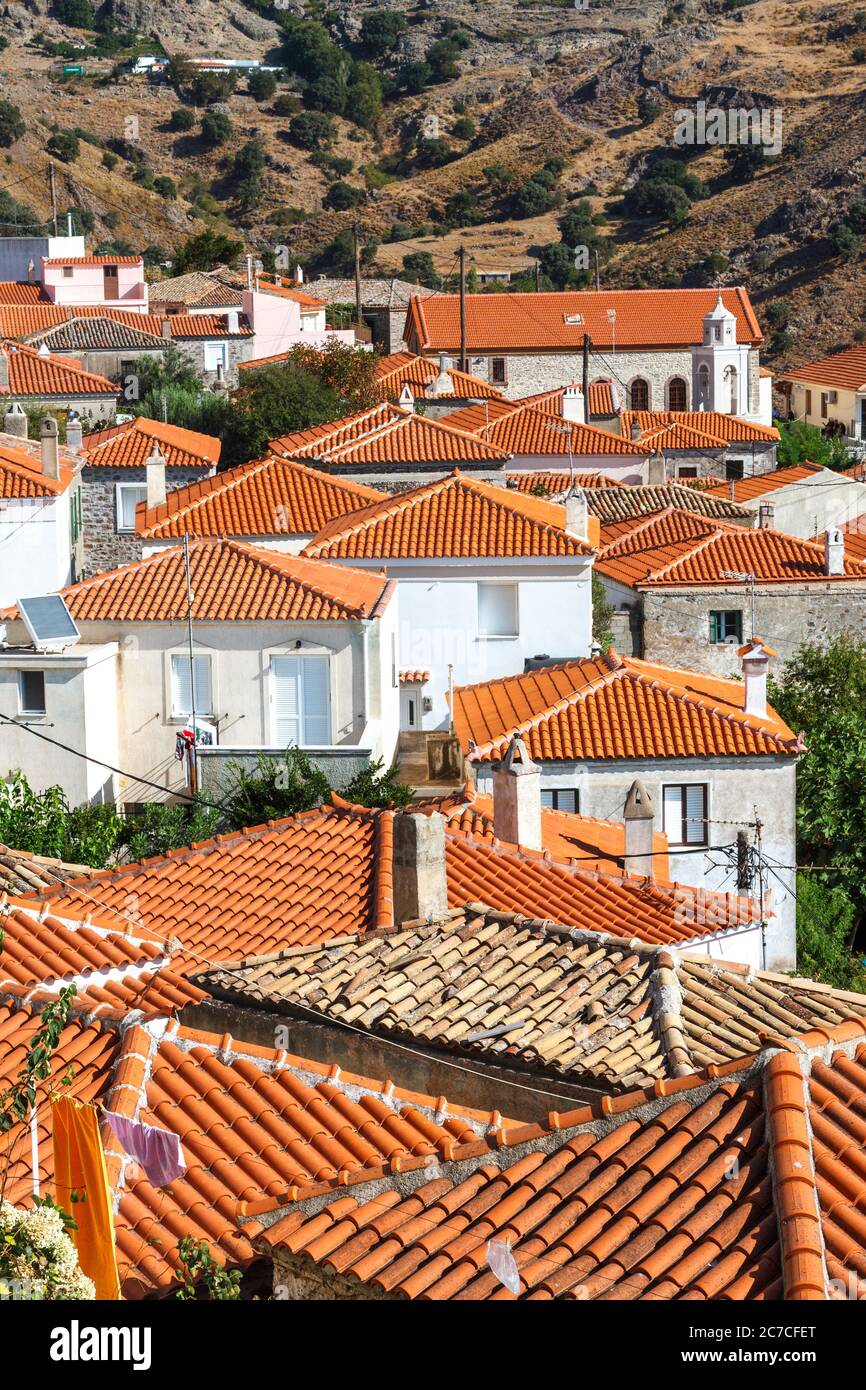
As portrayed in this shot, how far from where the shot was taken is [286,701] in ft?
82.4

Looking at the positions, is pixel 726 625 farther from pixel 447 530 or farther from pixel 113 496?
pixel 113 496

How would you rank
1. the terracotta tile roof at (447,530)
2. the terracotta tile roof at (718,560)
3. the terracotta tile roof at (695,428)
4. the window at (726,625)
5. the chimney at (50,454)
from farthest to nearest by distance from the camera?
the terracotta tile roof at (695,428)
the terracotta tile roof at (718,560)
the window at (726,625)
the chimney at (50,454)
the terracotta tile roof at (447,530)

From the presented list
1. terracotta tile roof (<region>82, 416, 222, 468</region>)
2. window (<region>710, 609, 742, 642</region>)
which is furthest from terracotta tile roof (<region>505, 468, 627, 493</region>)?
window (<region>710, 609, 742, 642</region>)

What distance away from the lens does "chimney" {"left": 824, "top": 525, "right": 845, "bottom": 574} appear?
36406 mm

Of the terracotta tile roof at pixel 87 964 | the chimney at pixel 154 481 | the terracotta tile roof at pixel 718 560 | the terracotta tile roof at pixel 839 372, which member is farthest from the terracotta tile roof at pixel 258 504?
the terracotta tile roof at pixel 839 372

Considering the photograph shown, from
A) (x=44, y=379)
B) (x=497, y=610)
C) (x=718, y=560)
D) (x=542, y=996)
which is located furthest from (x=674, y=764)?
(x=44, y=379)

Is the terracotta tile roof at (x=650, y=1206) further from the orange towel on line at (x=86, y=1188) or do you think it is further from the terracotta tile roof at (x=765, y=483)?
the terracotta tile roof at (x=765, y=483)

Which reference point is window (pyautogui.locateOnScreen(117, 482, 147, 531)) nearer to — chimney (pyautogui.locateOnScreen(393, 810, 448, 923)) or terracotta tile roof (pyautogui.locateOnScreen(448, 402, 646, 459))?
terracotta tile roof (pyautogui.locateOnScreen(448, 402, 646, 459))

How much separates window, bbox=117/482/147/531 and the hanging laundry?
100 feet

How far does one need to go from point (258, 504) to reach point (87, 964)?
69.9ft

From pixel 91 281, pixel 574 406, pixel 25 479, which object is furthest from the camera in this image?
pixel 91 281

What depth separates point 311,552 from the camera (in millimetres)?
30703

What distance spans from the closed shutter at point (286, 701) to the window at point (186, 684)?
796mm

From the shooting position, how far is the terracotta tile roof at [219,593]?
81.3ft
